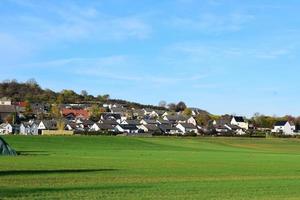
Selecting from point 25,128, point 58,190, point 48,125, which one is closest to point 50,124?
point 48,125

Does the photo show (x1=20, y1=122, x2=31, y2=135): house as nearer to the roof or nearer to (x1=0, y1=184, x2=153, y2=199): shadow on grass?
the roof

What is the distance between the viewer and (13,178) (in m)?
27.4

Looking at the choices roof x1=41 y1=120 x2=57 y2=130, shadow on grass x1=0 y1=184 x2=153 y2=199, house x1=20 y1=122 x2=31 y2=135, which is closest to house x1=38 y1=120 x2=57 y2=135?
roof x1=41 y1=120 x2=57 y2=130

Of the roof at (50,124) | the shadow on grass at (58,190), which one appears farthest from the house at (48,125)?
the shadow on grass at (58,190)

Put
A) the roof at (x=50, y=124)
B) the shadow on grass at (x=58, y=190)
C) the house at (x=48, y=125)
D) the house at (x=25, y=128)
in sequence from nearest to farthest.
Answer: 1. the shadow on grass at (x=58, y=190)
2. the house at (x=25, y=128)
3. the house at (x=48, y=125)
4. the roof at (x=50, y=124)

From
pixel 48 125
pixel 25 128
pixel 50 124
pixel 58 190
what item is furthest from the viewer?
pixel 50 124

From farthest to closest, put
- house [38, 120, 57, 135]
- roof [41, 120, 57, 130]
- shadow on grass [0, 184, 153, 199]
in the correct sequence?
roof [41, 120, 57, 130] → house [38, 120, 57, 135] → shadow on grass [0, 184, 153, 199]

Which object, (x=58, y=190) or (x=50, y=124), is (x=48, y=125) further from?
(x=58, y=190)

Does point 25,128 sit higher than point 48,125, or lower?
lower

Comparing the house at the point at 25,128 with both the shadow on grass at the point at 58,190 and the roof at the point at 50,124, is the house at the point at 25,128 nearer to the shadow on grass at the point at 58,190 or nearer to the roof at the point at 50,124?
the roof at the point at 50,124

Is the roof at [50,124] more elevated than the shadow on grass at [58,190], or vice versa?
the roof at [50,124]

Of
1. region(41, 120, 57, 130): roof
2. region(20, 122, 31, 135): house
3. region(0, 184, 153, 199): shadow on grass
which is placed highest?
region(41, 120, 57, 130): roof

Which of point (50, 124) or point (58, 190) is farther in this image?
point (50, 124)

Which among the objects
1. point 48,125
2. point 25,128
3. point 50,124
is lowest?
point 25,128
